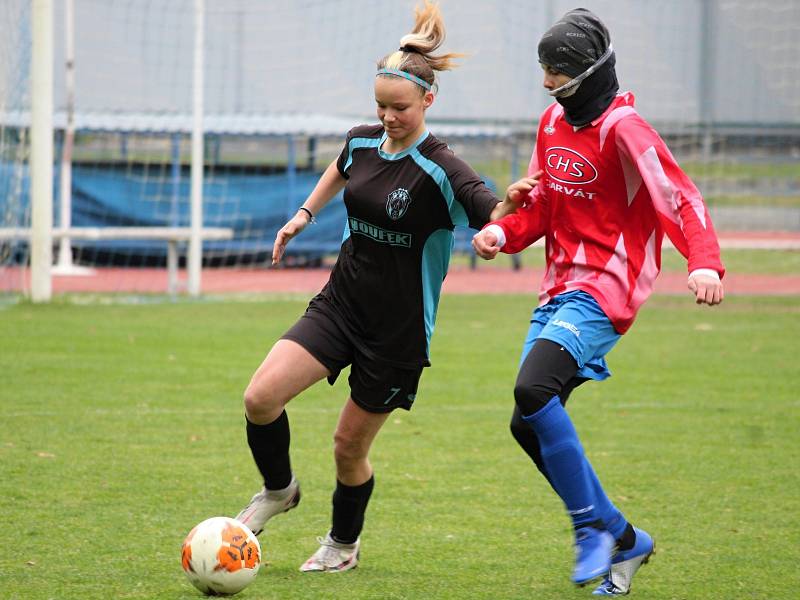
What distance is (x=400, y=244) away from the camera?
4469 millimetres

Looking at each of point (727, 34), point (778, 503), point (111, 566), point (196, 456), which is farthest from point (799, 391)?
point (727, 34)

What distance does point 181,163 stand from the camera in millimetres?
18609

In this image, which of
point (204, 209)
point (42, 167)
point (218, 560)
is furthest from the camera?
point (204, 209)

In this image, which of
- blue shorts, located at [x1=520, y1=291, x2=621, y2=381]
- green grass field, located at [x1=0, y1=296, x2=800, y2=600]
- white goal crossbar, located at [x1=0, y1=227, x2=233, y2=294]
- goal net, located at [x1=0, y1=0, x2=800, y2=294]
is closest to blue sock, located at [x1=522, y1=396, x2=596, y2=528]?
blue shorts, located at [x1=520, y1=291, x2=621, y2=381]

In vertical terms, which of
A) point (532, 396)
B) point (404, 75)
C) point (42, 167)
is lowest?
point (42, 167)

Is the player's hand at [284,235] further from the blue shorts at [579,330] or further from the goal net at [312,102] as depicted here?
the goal net at [312,102]

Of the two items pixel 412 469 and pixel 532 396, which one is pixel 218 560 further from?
pixel 412 469

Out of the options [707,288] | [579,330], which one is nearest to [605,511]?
[579,330]

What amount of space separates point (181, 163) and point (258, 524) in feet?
47.7

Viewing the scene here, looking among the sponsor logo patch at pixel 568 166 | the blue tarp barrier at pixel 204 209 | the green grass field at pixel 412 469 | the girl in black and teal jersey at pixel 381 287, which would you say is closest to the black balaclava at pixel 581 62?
the sponsor logo patch at pixel 568 166

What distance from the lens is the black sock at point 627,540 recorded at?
427 centimetres

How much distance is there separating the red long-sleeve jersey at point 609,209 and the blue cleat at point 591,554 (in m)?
0.73

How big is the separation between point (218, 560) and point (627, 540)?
1.42 m

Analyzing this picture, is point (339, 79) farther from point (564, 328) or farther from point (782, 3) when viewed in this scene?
point (564, 328)
